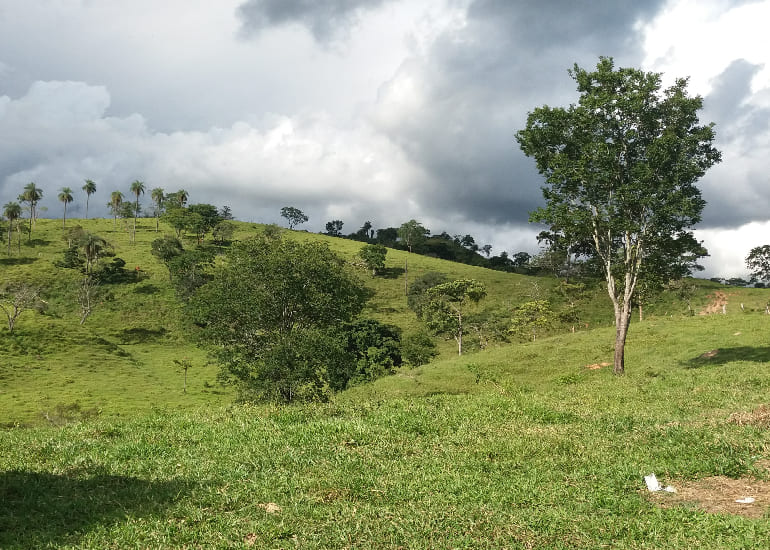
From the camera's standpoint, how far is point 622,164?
3170cm

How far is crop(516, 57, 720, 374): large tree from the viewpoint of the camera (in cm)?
2980

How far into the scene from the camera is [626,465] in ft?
36.3

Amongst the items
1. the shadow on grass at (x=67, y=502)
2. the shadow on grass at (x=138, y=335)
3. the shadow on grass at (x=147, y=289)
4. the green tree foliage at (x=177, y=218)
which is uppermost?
the green tree foliage at (x=177, y=218)

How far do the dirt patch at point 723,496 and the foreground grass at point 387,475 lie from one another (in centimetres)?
32

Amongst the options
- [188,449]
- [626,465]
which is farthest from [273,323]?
[626,465]

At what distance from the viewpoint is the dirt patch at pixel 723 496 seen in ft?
28.5

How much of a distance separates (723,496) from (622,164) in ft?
85.9

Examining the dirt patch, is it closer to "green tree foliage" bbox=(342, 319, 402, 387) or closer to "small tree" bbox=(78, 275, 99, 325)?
"green tree foliage" bbox=(342, 319, 402, 387)

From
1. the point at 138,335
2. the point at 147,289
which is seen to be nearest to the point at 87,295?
the point at 147,289

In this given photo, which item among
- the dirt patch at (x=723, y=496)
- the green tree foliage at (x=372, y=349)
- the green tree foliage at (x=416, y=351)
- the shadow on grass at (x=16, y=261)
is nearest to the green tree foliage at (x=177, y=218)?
the shadow on grass at (x=16, y=261)

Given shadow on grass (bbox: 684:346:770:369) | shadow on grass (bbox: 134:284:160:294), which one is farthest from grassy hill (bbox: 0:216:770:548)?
shadow on grass (bbox: 134:284:160:294)

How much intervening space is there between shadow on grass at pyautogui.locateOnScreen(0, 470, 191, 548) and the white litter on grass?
889cm

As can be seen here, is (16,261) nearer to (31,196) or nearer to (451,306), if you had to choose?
(31,196)

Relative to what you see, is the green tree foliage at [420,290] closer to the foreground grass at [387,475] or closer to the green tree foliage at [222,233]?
the green tree foliage at [222,233]
